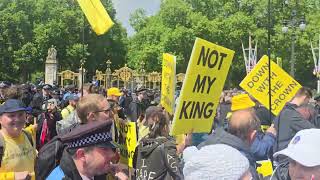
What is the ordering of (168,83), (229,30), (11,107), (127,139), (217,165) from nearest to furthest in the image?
(217,165) < (11,107) < (127,139) < (168,83) < (229,30)

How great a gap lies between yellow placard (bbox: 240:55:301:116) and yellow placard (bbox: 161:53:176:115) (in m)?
1.75

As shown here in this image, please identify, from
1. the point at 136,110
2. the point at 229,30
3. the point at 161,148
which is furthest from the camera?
the point at 229,30

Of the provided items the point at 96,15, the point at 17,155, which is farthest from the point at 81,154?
the point at 96,15

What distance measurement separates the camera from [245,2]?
62875 mm

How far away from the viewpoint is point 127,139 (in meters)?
7.62

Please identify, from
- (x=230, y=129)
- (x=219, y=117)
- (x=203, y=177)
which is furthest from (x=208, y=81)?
(x=219, y=117)

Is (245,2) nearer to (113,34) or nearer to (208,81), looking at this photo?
(113,34)

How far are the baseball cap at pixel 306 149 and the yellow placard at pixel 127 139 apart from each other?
4519 millimetres

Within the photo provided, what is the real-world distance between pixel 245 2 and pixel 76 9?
20.9 m

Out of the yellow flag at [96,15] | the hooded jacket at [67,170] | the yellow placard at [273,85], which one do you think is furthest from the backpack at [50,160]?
the yellow placard at [273,85]

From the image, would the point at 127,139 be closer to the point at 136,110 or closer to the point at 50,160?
the point at 50,160

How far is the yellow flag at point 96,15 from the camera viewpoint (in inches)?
362

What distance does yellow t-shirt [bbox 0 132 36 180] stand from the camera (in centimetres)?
562

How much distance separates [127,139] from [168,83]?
109 centimetres
